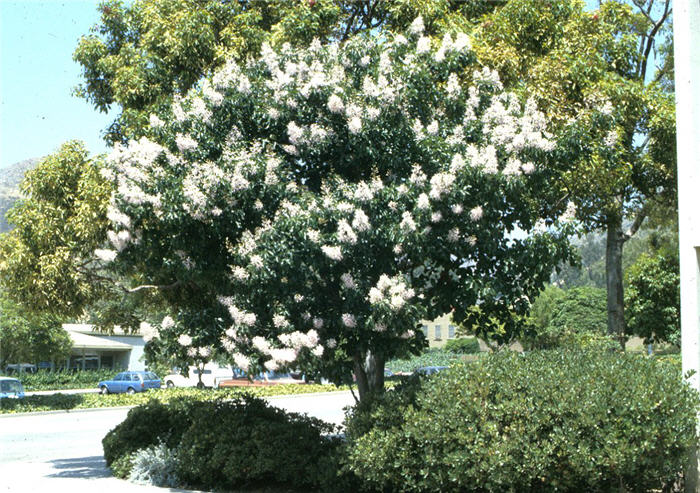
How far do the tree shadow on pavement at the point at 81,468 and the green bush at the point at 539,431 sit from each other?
5.59 meters

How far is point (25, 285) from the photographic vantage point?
1137 centimetres

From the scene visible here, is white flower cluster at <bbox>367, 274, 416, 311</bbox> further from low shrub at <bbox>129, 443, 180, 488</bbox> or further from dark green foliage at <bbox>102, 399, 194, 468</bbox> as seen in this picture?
dark green foliage at <bbox>102, 399, 194, 468</bbox>

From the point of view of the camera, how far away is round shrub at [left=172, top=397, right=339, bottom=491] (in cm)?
932

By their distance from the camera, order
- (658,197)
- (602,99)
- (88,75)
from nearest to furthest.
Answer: (602,99)
(88,75)
(658,197)

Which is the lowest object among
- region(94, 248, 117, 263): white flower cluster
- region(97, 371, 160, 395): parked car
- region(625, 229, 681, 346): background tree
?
region(97, 371, 160, 395): parked car

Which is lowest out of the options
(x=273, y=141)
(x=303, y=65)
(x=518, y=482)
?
(x=518, y=482)

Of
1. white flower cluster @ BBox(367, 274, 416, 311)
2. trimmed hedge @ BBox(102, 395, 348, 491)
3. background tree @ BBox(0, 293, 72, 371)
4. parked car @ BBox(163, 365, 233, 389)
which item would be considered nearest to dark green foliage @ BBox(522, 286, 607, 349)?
parked car @ BBox(163, 365, 233, 389)

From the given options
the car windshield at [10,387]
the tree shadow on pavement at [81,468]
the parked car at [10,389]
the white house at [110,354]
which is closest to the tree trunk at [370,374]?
the tree shadow on pavement at [81,468]

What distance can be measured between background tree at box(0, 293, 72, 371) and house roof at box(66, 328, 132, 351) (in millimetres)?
4168

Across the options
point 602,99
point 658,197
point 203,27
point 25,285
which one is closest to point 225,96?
point 203,27

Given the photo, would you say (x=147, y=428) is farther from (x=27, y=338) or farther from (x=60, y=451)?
(x=27, y=338)

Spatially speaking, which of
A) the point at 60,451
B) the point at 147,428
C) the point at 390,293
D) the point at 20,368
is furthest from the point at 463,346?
the point at 390,293

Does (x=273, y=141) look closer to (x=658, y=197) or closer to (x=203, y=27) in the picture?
(x=203, y=27)

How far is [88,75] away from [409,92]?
7125 mm
